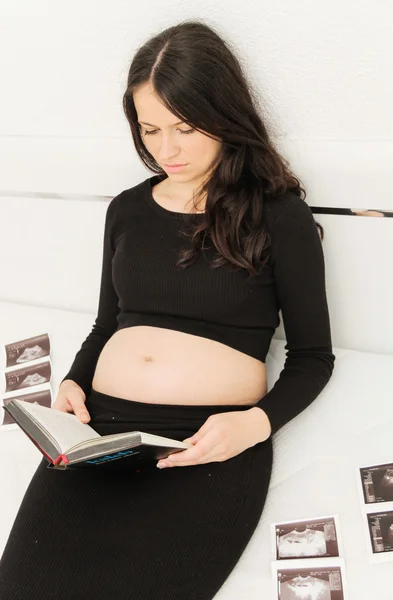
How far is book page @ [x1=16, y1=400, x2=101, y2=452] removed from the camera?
1134 mm

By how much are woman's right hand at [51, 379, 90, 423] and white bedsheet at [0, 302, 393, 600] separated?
0.77 ft

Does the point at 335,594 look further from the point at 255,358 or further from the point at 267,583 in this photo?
the point at 255,358

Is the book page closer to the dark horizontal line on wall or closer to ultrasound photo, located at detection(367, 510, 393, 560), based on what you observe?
ultrasound photo, located at detection(367, 510, 393, 560)

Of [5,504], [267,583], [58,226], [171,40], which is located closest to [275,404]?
[267,583]

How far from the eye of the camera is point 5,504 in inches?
59.1

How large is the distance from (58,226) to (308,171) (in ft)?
3.05

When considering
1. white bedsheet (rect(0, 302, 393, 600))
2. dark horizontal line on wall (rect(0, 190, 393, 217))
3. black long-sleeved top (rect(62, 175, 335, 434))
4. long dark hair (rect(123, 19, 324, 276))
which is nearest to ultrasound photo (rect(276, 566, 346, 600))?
white bedsheet (rect(0, 302, 393, 600))

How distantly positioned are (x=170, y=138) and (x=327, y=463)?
2.75 feet

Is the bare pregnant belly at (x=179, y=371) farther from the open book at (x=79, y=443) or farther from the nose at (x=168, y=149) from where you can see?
the nose at (x=168, y=149)

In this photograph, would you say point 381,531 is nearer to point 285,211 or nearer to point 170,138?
point 285,211

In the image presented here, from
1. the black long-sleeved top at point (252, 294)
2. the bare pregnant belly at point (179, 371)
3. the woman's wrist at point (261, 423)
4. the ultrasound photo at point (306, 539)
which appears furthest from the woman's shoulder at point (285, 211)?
the ultrasound photo at point (306, 539)

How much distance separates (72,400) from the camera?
4.83 feet

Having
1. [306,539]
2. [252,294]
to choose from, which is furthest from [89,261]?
[306,539]

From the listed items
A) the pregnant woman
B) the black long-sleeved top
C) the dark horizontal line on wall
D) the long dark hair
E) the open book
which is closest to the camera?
the open book
